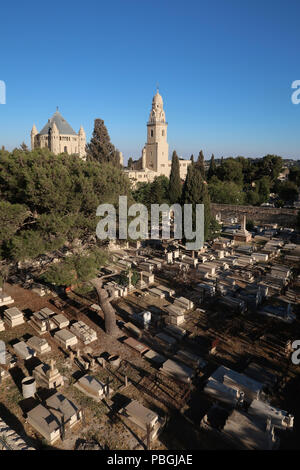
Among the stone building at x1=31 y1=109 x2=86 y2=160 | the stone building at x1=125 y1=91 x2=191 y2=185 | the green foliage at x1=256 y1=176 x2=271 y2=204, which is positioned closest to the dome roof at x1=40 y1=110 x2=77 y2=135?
the stone building at x1=31 y1=109 x2=86 y2=160

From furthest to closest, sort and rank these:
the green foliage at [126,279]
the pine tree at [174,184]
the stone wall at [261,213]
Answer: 1. the pine tree at [174,184]
2. the stone wall at [261,213]
3. the green foliage at [126,279]

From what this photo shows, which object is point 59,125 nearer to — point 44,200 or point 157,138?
point 157,138

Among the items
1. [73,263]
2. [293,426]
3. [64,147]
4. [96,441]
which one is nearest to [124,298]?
[73,263]

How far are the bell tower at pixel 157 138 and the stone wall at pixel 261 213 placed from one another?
27.4 m

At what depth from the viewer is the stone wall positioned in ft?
116

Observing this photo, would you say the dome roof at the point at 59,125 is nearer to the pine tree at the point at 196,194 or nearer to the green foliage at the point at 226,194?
the green foliage at the point at 226,194

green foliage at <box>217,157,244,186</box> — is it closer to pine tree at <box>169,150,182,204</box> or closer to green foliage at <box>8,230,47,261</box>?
pine tree at <box>169,150,182,204</box>

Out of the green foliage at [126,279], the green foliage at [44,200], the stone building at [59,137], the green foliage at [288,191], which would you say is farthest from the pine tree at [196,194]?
the stone building at [59,137]

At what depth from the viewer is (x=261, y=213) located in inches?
1465

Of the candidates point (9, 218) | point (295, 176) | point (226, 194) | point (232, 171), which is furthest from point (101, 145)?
point (295, 176)

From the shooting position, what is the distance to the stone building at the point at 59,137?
49062mm

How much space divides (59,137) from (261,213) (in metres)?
36.5
